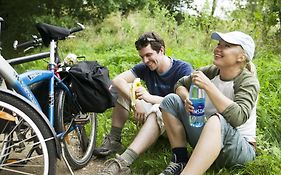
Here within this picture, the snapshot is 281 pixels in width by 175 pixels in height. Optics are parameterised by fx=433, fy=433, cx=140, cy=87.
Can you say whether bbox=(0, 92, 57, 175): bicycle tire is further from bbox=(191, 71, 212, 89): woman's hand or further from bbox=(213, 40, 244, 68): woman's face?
bbox=(213, 40, 244, 68): woman's face

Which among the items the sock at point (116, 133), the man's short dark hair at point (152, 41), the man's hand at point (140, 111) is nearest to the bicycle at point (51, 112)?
the sock at point (116, 133)

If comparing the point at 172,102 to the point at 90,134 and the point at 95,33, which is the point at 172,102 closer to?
the point at 90,134

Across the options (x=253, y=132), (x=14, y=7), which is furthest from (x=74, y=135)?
(x=14, y=7)

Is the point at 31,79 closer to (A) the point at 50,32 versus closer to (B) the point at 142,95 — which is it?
(A) the point at 50,32

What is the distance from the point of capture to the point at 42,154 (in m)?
2.83

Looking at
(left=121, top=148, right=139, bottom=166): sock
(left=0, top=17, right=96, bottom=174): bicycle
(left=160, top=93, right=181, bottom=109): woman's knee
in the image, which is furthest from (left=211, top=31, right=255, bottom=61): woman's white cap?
(left=0, top=17, right=96, bottom=174): bicycle

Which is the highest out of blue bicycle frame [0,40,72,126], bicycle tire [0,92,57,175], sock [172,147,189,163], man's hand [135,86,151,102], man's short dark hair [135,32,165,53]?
man's short dark hair [135,32,165,53]

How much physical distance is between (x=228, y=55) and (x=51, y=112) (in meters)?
1.37

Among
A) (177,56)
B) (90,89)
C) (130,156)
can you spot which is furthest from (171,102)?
(177,56)

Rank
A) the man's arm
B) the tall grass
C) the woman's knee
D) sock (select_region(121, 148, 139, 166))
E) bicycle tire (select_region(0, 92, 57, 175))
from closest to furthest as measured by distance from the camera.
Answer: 1. bicycle tire (select_region(0, 92, 57, 175))
2. the woman's knee
3. sock (select_region(121, 148, 139, 166))
4. the tall grass
5. the man's arm

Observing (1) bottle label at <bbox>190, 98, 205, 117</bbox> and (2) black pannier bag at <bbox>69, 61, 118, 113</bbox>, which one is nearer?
(1) bottle label at <bbox>190, 98, 205, 117</bbox>

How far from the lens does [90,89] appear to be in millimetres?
3391

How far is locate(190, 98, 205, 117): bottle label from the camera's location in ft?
9.78

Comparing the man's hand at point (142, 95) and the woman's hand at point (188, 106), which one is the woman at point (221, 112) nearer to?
the woman's hand at point (188, 106)
